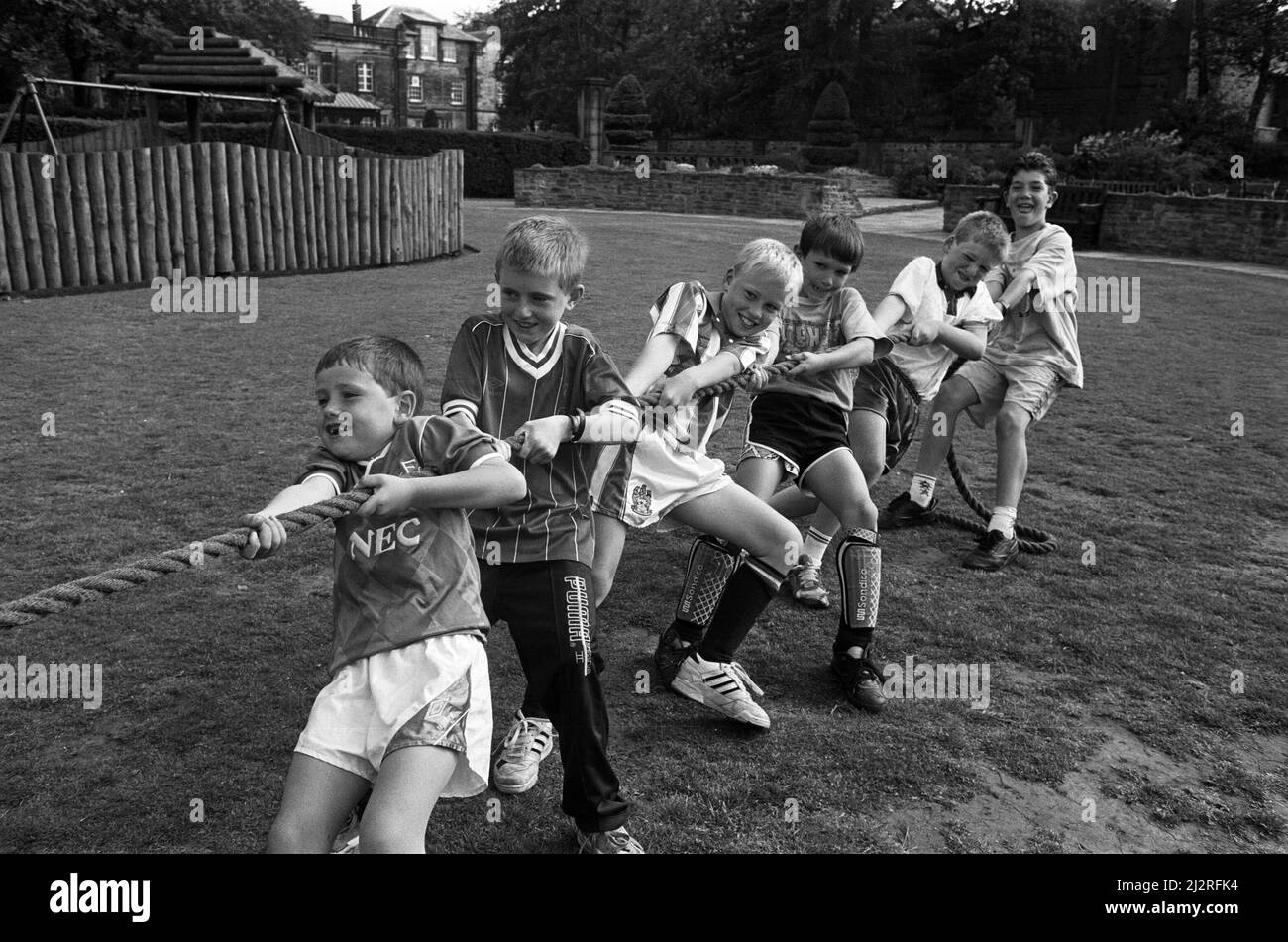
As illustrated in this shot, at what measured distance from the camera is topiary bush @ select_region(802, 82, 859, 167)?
142 feet

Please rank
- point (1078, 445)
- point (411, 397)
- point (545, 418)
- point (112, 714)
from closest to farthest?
point (411, 397) → point (545, 418) → point (112, 714) → point (1078, 445)

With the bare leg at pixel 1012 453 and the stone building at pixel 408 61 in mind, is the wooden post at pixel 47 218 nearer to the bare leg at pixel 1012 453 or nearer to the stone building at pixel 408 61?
the bare leg at pixel 1012 453

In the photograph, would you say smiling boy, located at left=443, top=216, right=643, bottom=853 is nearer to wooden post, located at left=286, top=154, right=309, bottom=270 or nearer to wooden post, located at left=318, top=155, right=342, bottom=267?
wooden post, located at left=286, top=154, right=309, bottom=270

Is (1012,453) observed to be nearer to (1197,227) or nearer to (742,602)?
(742,602)

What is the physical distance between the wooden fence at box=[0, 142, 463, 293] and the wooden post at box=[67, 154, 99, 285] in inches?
0.5

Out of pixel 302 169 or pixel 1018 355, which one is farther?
pixel 302 169

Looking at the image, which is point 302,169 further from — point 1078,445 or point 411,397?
point 411,397

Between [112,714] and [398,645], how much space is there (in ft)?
6.13

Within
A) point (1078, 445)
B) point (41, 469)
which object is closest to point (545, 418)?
point (41, 469)

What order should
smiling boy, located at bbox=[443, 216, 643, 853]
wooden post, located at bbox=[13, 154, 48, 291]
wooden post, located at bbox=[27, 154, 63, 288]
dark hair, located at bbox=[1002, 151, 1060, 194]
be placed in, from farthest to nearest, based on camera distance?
wooden post, located at bbox=[27, 154, 63, 288] → wooden post, located at bbox=[13, 154, 48, 291] → dark hair, located at bbox=[1002, 151, 1060, 194] → smiling boy, located at bbox=[443, 216, 643, 853]

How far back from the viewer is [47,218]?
41.9 ft

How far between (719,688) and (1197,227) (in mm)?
24368

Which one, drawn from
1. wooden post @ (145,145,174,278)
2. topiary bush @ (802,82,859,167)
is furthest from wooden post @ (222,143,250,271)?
topiary bush @ (802,82,859,167)
